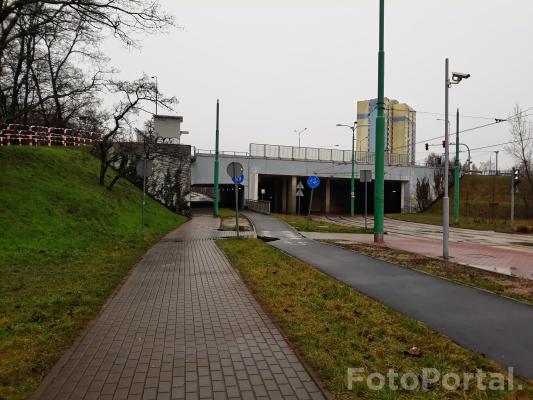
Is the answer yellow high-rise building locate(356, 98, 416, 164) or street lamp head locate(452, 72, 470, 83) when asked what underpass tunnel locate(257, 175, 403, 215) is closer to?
yellow high-rise building locate(356, 98, 416, 164)

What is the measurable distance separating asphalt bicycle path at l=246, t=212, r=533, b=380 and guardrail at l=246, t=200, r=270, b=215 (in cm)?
2370

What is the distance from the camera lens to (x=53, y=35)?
12570 millimetres

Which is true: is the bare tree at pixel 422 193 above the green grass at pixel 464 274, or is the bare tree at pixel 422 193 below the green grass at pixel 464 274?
above

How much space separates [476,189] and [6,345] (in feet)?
188

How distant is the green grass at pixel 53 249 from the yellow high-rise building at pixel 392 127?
21672mm

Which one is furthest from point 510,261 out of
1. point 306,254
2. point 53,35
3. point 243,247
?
point 53,35

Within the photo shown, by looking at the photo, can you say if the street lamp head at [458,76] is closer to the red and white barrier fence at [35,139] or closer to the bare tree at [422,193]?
the red and white barrier fence at [35,139]

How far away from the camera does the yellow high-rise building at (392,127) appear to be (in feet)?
117

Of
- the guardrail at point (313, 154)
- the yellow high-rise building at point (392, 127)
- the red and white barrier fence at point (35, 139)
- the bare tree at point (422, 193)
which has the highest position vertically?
the yellow high-rise building at point (392, 127)

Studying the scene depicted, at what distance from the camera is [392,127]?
1524 inches

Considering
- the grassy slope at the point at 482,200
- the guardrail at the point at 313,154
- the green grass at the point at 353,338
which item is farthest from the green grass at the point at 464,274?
the guardrail at the point at 313,154

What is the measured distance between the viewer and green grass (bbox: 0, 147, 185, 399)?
4715mm

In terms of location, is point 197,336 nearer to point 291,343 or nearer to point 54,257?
point 291,343

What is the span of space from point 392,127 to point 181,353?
3731 cm
